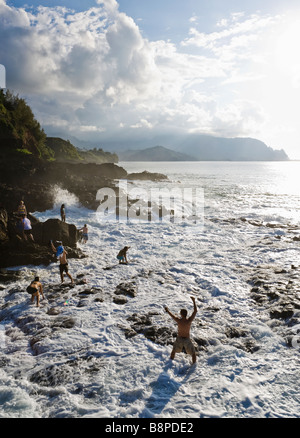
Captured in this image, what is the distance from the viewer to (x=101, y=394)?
659 cm

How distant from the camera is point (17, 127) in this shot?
4309 cm

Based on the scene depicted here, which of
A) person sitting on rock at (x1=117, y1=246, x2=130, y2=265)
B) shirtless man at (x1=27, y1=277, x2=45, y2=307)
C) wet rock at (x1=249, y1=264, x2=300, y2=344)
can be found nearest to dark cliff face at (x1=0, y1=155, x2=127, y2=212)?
person sitting on rock at (x1=117, y1=246, x2=130, y2=265)

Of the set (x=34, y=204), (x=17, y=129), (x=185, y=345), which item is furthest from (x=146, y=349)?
(x=17, y=129)

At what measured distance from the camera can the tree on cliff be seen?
36.3 m

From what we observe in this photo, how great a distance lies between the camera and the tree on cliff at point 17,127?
3631 centimetres

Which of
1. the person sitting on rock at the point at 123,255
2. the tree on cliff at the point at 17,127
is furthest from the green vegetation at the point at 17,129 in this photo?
the person sitting on rock at the point at 123,255

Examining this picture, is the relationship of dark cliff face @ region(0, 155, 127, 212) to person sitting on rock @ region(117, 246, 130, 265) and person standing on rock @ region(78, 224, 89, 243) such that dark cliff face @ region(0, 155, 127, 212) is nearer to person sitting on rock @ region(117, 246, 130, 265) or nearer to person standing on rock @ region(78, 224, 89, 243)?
person standing on rock @ region(78, 224, 89, 243)

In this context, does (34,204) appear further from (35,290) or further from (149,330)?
(149,330)

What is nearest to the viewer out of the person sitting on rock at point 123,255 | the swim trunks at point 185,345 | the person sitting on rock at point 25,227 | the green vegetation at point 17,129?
the swim trunks at point 185,345

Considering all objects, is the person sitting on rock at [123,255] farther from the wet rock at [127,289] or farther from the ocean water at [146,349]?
the wet rock at [127,289]

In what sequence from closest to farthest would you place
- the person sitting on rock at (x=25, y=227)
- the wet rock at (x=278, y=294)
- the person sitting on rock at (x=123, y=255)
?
1. the wet rock at (x=278, y=294)
2. the person sitting on rock at (x=25, y=227)
3. the person sitting on rock at (x=123, y=255)
